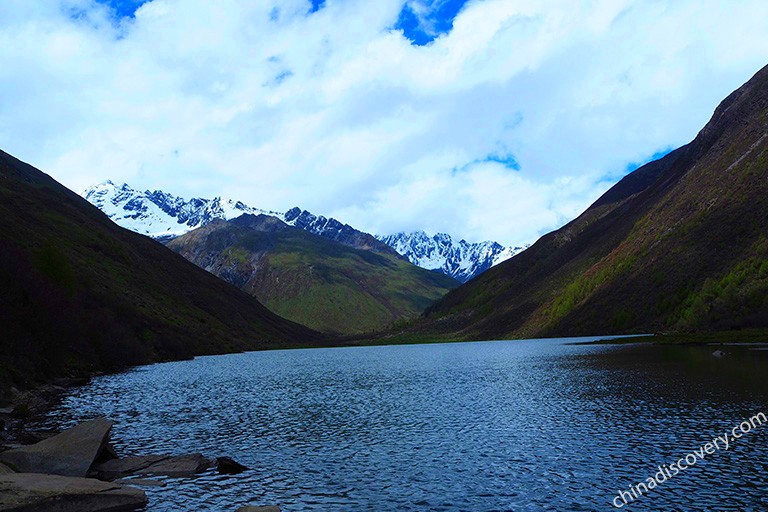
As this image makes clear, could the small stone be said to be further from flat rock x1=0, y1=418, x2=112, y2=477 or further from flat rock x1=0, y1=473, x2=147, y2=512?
flat rock x1=0, y1=418, x2=112, y2=477

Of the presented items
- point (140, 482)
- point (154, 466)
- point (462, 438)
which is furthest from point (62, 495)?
point (462, 438)

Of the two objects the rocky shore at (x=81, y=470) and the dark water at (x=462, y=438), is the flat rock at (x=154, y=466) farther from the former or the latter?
the dark water at (x=462, y=438)

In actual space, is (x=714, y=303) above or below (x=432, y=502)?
above

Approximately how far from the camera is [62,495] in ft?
88.9

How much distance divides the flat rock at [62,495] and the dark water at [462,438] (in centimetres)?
207

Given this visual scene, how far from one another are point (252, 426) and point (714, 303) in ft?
543

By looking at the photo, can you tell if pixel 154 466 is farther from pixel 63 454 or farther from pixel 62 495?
pixel 62 495

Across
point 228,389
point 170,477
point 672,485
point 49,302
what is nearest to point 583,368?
point 228,389

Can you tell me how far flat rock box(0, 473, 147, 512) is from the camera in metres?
26.0

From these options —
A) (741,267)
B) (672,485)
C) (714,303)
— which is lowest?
(672,485)

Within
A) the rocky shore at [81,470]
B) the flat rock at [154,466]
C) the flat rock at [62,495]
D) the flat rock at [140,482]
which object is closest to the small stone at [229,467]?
the rocky shore at [81,470]

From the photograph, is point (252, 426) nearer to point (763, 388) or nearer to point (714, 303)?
point (763, 388)

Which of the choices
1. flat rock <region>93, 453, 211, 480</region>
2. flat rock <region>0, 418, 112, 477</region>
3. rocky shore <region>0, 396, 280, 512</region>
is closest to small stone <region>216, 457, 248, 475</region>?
rocky shore <region>0, 396, 280, 512</region>

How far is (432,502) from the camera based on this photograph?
30031 millimetres
